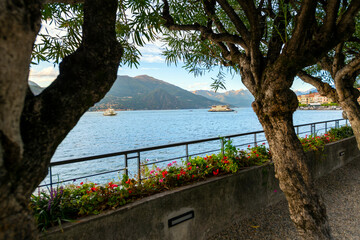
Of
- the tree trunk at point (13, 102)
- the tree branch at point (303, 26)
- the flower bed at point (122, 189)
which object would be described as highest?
the tree branch at point (303, 26)

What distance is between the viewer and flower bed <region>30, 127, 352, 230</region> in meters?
2.78

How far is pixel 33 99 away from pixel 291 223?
5057 millimetres

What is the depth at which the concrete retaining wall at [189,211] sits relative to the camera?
9.23ft

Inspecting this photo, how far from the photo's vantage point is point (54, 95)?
1321 mm

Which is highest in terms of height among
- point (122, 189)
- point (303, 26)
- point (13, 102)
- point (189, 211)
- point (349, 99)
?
point (303, 26)

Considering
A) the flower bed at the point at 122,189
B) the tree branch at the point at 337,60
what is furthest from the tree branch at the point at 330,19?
the tree branch at the point at 337,60

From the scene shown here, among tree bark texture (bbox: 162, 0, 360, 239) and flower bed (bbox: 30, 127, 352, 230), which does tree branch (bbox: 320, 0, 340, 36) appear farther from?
flower bed (bbox: 30, 127, 352, 230)

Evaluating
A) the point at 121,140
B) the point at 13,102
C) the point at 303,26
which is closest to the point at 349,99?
the point at 303,26

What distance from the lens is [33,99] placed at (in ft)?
4.09

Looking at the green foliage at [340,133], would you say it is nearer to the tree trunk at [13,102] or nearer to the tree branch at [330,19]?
the tree branch at [330,19]

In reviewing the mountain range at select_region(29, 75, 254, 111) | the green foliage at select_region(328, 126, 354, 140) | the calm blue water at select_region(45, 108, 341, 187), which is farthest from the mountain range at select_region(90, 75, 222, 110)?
the green foliage at select_region(328, 126, 354, 140)

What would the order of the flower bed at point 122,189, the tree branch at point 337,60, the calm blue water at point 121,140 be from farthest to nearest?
the calm blue water at point 121,140 → the tree branch at point 337,60 → the flower bed at point 122,189

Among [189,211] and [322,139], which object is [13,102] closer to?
[189,211]

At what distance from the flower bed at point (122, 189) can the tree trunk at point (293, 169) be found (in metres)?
1.34
